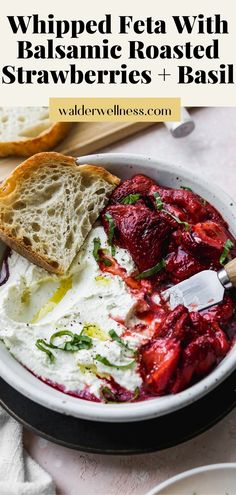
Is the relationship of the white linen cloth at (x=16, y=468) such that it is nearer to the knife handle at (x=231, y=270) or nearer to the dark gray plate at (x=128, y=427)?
the dark gray plate at (x=128, y=427)

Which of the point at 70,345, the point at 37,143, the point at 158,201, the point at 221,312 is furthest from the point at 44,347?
the point at 37,143

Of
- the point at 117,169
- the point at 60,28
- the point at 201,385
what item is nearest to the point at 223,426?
the point at 201,385

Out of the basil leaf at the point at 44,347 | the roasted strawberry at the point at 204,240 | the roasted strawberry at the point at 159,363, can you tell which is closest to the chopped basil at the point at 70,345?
the basil leaf at the point at 44,347

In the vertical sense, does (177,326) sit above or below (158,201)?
below

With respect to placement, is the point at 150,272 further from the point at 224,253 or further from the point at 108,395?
the point at 108,395

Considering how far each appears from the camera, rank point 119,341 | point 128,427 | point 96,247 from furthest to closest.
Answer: point 96,247, point 128,427, point 119,341

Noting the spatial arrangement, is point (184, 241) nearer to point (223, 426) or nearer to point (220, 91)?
point (223, 426)
